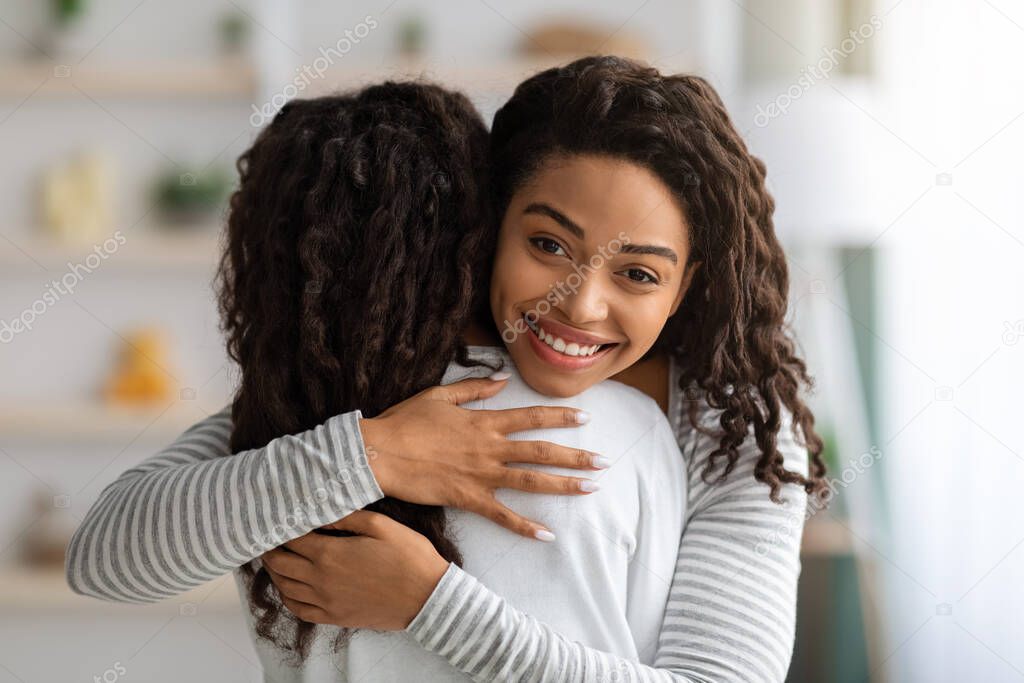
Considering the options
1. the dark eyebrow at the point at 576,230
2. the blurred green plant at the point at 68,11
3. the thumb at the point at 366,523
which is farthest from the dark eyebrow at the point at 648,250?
the blurred green plant at the point at 68,11

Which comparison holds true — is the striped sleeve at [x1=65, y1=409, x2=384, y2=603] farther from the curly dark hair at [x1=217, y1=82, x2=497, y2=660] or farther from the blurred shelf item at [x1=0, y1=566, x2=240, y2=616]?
the blurred shelf item at [x1=0, y1=566, x2=240, y2=616]

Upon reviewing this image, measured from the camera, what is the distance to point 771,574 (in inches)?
37.7

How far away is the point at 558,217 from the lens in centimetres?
92

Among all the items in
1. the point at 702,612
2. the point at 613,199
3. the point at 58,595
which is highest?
A: the point at 613,199

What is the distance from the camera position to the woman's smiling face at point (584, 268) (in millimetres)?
917

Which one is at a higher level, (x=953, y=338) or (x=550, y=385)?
(x=953, y=338)

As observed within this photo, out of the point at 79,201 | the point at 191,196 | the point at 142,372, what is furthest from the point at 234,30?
the point at 142,372

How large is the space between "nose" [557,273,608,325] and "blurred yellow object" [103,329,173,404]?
178 centimetres

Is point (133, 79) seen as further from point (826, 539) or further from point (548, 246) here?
point (826, 539)

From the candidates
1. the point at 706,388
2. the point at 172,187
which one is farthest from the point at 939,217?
the point at 172,187

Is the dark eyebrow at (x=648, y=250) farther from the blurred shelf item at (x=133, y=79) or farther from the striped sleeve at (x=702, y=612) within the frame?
the blurred shelf item at (x=133, y=79)

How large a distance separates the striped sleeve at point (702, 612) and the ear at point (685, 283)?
0.15 meters

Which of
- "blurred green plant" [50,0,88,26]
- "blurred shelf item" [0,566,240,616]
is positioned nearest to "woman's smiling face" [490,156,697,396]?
"blurred shelf item" [0,566,240,616]

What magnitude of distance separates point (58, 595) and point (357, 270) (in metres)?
1.95
